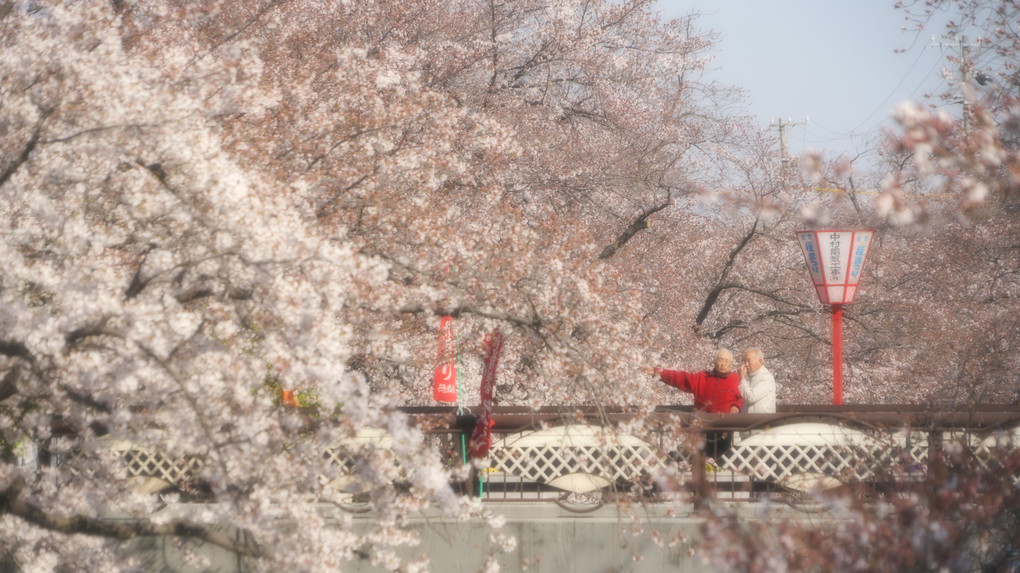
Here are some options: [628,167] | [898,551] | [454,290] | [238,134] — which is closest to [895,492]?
[898,551]

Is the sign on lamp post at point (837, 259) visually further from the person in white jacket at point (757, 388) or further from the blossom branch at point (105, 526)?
the blossom branch at point (105, 526)

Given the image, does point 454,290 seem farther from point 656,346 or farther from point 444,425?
point 656,346

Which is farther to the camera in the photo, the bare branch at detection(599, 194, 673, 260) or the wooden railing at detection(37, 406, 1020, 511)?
the bare branch at detection(599, 194, 673, 260)

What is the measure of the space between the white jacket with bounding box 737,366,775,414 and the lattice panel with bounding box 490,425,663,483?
1796 mm

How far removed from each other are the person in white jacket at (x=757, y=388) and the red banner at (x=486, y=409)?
3.08 m

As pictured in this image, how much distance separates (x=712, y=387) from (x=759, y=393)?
0.46 meters

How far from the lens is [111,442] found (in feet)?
28.1

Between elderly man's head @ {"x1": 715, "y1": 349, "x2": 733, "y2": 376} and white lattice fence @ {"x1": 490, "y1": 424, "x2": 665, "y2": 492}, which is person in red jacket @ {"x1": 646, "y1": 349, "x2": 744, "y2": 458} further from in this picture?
white lattice fence @ {"x1": 490, "y1": 424, "x2": 665, "y2": 492}

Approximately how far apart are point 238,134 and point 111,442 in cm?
322

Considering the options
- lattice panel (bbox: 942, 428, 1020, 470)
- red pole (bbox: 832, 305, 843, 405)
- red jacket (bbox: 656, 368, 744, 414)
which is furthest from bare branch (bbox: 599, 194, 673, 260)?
lattice panel (bbox: 942, 428, 1020, 470)

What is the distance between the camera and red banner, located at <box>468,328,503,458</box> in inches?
349

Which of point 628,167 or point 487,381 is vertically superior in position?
point 628,167

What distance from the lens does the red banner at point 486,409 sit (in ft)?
29.1

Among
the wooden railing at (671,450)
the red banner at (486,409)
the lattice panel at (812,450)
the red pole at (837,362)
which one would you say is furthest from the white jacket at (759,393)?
the red banner at (486,409)
